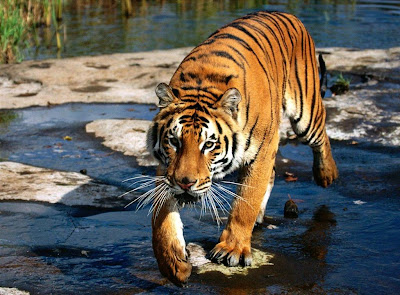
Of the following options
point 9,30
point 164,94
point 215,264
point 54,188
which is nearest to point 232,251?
point 215,264

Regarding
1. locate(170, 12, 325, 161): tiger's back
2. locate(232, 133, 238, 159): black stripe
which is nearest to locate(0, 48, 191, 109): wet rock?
locate(170, 12, 325, 161): tiger's back

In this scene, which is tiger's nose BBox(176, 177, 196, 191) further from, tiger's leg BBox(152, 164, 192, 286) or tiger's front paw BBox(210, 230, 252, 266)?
tiger's front paw BBox(210, 230, 252, 266)

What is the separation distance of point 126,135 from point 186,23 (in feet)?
26.9

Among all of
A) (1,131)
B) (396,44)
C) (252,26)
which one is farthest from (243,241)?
(396,44)

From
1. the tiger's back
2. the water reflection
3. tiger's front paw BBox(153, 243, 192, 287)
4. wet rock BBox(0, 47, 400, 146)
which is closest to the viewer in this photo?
tiger's front paw BBox(153, 243, 192, 287)

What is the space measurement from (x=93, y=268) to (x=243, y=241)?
80 cm

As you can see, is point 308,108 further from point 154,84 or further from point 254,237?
point 154,84

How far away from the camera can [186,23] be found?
557 inches

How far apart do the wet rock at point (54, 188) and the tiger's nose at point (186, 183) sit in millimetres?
1677

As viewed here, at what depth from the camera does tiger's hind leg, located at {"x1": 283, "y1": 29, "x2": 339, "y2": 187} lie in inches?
186

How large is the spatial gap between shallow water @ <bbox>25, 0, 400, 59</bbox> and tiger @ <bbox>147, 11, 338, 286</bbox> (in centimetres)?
768

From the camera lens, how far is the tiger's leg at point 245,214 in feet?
11.9

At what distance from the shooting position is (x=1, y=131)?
22.0 ft

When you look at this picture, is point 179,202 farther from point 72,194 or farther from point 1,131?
point 1,131
